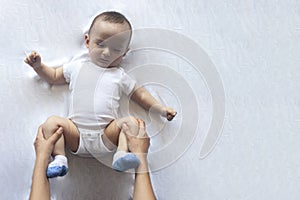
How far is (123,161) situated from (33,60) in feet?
0.95

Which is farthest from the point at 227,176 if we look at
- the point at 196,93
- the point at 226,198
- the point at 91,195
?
the point at 91,195

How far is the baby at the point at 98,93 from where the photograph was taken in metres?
0.97

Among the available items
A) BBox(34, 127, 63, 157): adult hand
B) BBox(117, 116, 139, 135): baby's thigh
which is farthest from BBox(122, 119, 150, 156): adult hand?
BBox(34, 127, 63, 157): adult hand

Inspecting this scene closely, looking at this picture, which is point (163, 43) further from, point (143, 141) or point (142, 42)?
point (143, 141)

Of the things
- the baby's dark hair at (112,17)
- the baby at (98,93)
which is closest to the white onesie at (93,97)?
the baby at (98,93)

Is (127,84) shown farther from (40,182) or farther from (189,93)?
(40,182)

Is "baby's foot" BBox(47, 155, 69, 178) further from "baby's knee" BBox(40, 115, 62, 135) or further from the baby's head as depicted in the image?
the baby's head

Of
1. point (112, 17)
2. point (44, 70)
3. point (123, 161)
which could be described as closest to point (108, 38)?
point (112, 17)

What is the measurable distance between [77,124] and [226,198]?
0.36 m

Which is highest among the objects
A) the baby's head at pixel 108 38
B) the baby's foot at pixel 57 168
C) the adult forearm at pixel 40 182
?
the baby's head at pixel 108 38

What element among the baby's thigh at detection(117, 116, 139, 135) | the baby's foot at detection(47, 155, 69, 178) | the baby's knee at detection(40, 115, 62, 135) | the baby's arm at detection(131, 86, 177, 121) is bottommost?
the baby's foot at detection(47, 155, 69, 178)

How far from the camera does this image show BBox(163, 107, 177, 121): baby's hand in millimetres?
1021

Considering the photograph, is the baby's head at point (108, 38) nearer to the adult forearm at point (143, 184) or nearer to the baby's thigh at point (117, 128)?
the baby's thigh at point (117, 128)

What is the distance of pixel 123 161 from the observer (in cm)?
93
